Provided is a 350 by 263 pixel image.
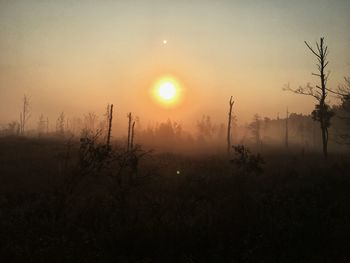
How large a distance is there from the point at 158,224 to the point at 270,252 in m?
3.44

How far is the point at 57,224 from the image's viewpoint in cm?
1242

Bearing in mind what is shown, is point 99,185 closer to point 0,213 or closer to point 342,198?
point 0,213

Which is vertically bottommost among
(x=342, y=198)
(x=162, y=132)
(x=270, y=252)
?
(x=270, y=252)

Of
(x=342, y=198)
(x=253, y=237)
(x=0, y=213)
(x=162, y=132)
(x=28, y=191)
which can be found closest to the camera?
(x=253, y=237)

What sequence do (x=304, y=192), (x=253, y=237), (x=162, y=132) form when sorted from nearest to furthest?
(x=253, y=237)
(x=304, y=192)
(x=162, y=132)

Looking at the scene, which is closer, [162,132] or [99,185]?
[99,185]

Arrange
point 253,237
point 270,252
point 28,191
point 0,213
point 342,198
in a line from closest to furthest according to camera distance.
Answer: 1. point 270,252
2. point 253,237
3. point 0,213
4. point 342,198
5. point 28,191

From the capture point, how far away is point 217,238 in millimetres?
10703

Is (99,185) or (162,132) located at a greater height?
(162,132)

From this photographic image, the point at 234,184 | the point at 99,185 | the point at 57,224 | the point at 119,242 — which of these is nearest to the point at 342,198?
the point at 234,184

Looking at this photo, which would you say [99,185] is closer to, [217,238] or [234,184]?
[234,184]

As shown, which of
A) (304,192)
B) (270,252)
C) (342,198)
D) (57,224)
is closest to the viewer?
(270,252)

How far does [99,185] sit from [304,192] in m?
11.1

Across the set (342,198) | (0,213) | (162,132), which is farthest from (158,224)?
(162,132)
